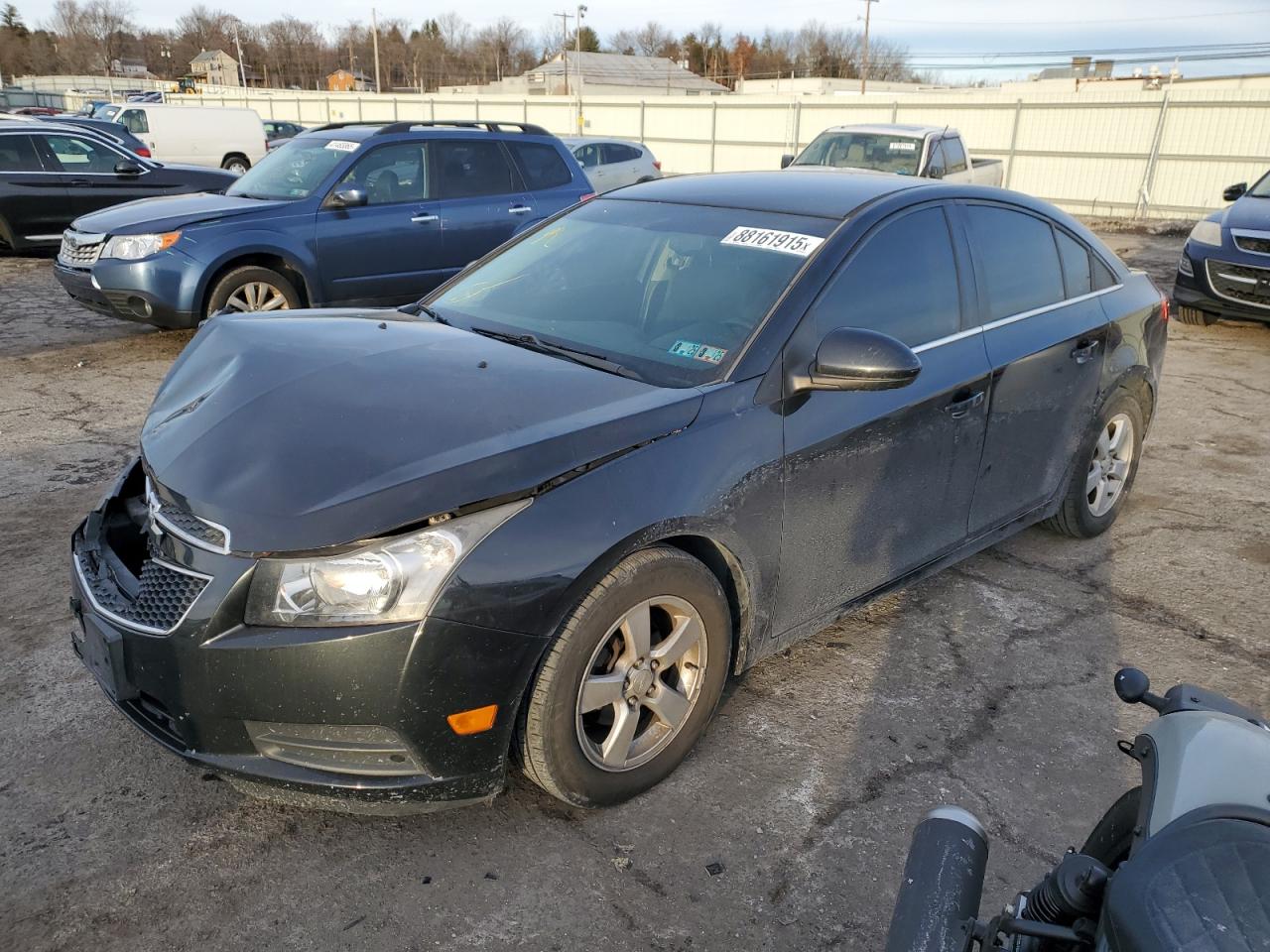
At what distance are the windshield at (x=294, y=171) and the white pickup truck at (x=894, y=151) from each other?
6.71 metres

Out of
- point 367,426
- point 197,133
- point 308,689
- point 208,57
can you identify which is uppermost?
point 208,57

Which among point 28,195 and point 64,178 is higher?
point 64,178

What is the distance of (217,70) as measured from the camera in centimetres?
9575

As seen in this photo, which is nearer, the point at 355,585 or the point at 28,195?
the point at 355,585

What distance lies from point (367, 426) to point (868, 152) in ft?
39.8

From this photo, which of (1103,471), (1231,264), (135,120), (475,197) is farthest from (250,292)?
(135,120)

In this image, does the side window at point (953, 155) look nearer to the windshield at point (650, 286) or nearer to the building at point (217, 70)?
the windshield at point (650, 286)

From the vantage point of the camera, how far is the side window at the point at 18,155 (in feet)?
36.0

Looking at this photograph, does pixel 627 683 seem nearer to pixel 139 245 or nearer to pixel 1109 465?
pixel 1109 465

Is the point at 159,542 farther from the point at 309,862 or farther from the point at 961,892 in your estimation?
the point at 961,892

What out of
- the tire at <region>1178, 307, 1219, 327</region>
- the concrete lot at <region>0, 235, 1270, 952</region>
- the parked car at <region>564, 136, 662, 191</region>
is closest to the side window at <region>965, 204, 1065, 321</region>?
the concrete lot at <region>0, 235, 1270, 952</region>

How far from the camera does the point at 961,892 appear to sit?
1.63 m

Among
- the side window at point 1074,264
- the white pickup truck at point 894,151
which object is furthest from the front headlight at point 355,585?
the white pickup truck at point 894,151

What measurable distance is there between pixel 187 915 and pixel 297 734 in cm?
51
